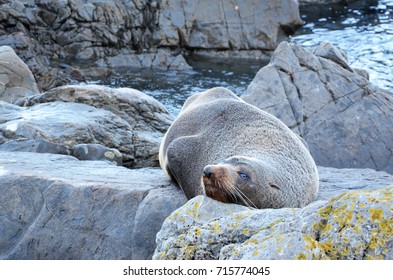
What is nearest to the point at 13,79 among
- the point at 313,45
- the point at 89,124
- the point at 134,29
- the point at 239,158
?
the point at 89,124

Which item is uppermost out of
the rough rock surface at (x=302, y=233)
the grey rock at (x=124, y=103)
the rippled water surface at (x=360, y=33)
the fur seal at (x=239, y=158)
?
the rough rock surface at (x=302, y=233)

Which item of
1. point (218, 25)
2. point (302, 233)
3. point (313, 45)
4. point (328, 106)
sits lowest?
point (313, 45)

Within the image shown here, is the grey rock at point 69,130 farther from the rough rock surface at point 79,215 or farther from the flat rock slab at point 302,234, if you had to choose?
the flat rock slab at point 302,234

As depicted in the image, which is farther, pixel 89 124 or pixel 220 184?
pixel 89 124

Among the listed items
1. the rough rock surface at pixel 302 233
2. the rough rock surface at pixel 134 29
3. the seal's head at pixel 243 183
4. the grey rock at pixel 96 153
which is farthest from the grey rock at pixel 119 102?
the rough rock surface at pixel 134 29

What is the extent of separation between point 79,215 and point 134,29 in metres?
15.6

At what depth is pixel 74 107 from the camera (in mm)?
11172

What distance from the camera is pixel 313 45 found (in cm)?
2317

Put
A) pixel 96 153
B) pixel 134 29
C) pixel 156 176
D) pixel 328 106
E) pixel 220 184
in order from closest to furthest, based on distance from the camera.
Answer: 1. pixel 220 184
2. pixel 156 176
3. pixel 96 153
4. pixel 328 106
5. pixel 134 29

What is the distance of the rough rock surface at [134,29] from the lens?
840 inches

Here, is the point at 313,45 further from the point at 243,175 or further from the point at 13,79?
the point at 243,175

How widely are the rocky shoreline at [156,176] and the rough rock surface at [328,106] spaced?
20 mm

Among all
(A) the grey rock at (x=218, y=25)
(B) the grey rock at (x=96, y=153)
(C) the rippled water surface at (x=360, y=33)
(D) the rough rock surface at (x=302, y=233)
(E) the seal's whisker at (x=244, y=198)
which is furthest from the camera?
(A) the grey rock at (x=218, y=25)
